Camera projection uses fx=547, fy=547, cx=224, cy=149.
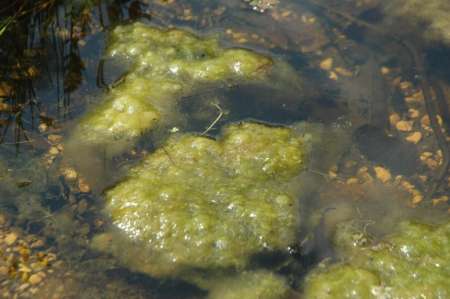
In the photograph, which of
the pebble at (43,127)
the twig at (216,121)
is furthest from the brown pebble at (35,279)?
the twig at (216,121)

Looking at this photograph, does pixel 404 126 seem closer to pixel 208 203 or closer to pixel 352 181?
pixel 352 181

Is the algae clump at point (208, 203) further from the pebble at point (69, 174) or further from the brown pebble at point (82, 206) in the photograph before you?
the pebble at point (69, 174)

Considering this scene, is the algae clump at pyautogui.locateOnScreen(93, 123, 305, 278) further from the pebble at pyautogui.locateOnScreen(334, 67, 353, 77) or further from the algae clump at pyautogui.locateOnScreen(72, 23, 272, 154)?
the pebble at pyautogui.locateOnScreen(334, 67, 353, 77)

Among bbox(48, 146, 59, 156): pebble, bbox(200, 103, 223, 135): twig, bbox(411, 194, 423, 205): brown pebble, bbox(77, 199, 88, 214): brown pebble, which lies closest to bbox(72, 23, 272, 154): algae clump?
bbox(48, 146, 59, 156): pebble

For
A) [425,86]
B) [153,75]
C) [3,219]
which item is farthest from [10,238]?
[425,86]

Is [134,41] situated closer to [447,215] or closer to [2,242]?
[2,242]
